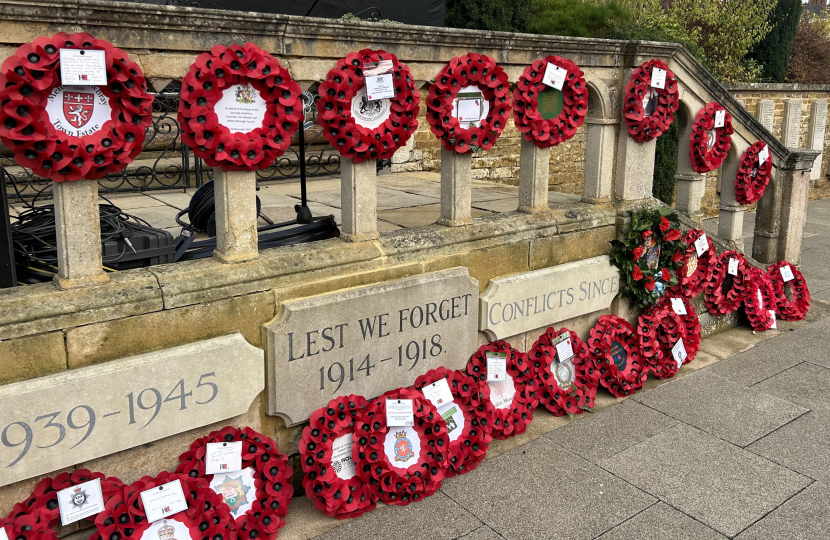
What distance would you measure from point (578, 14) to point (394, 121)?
25.5 feet

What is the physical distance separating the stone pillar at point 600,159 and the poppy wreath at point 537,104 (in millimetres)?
357

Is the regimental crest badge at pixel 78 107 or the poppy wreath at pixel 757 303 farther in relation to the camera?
the poppy wreath at pixel 757 303

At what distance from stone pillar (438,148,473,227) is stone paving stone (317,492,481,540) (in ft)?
4.85

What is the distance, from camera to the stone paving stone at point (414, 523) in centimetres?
314

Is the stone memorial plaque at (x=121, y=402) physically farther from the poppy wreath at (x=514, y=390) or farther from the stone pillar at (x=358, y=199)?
the poppy wreath at (x=514, y=390)

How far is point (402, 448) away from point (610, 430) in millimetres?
1311

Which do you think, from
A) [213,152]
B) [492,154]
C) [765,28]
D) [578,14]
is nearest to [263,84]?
[213,152]

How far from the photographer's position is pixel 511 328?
4.23 meters

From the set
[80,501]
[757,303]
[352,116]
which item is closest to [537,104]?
[352,116]

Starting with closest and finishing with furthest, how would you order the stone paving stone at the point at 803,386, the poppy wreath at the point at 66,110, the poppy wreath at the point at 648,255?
the poppy wreath at the point at 66,110 < the stone paving stone at the point at 803,386 < the poppy wreath at the point at 648,255

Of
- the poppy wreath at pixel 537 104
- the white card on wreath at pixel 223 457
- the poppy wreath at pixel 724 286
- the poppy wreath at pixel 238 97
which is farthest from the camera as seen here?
the poppy wreath at pixel 724 286

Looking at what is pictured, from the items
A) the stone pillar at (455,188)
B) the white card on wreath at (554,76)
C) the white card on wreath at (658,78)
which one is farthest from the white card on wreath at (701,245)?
the stone pillar at (455,188)

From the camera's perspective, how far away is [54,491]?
273cm

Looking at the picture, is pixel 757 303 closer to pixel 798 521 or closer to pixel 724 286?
pixel 724 286
